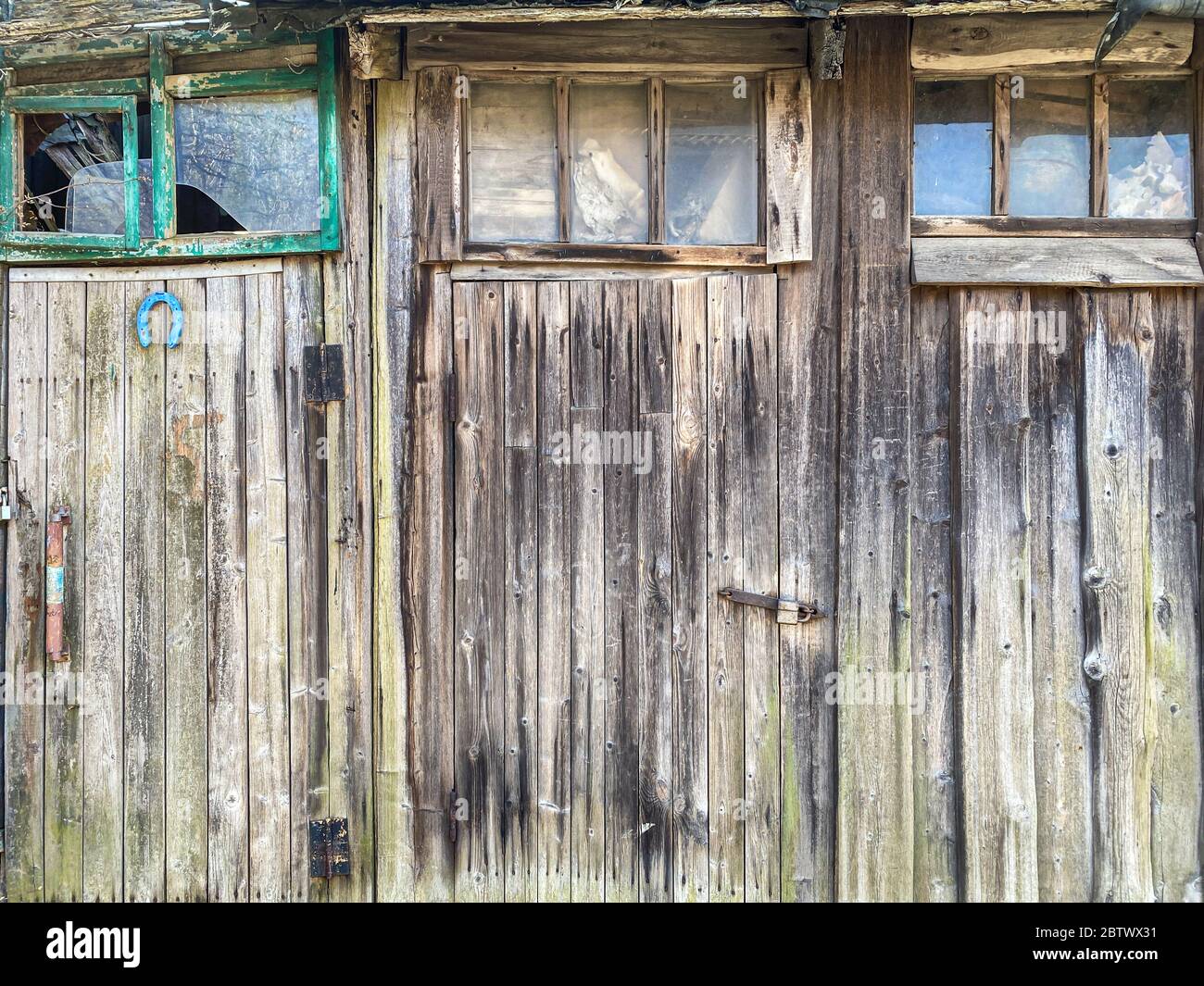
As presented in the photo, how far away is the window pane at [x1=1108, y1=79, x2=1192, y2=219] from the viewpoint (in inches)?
116

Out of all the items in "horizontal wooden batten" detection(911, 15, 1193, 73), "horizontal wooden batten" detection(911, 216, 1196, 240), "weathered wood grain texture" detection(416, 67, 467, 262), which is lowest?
"horizontal wooden batten" detection(911, 216, 1196, 240)

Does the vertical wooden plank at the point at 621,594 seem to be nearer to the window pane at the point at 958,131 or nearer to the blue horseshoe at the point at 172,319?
the window pane at the point at 958,131

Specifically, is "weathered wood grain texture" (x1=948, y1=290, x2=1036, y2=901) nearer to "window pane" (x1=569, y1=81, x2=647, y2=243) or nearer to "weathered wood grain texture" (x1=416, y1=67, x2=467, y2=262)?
"window pane" (x1=569, y1=81, x2=647, y2=243)

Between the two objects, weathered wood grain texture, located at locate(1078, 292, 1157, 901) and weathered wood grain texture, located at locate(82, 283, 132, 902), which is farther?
weathered wood grain texture, located at locate(82, 283, 132, 902)

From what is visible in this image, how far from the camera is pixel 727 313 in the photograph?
9.61 feet

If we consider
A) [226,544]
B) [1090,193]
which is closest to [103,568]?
[226,544]

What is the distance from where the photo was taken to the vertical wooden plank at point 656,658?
2918 mm

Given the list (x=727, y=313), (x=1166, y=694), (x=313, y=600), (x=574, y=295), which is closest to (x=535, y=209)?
(x=574, y=295)

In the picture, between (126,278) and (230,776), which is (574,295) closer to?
(126,278)

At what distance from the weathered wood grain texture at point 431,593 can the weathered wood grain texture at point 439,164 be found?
0.15 m

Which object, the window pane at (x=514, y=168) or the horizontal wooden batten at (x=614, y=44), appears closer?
the horizontal wooden batten at (x=614, y=44)

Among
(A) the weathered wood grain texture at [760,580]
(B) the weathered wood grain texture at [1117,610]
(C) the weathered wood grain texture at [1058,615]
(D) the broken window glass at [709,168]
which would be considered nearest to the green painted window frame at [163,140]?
(D) the broken window glass at [709,168]

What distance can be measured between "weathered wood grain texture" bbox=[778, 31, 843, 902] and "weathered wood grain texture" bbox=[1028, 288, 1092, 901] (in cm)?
76

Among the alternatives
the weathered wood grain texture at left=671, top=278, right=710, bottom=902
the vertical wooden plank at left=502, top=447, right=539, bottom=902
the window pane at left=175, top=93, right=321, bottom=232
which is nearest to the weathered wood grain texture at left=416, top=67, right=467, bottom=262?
the window pane at left=175, top=93, right=321, bottom=232
